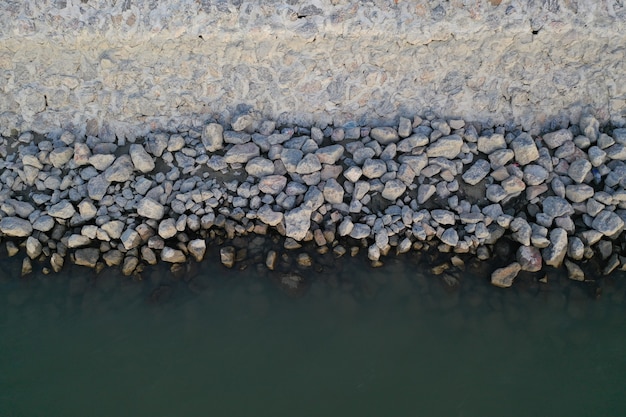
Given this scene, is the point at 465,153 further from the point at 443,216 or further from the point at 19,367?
the point at 19,367

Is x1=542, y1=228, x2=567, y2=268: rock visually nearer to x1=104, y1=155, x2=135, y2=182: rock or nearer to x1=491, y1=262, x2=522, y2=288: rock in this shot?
x1=491, y1=262, x2=522, y2=288: rock

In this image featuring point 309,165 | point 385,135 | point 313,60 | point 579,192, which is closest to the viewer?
point 579,192

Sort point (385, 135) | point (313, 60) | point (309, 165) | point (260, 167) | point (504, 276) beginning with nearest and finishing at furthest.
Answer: point (504, 276) < point (309, 165) < point (260, 167) < point (385, 135) < point (313, 60)

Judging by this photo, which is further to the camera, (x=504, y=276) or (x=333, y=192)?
(x=333, y=192)

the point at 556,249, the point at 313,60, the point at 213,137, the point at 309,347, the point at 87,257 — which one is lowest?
the point at 309,347

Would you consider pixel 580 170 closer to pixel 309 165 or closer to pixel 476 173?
pixel 476 173

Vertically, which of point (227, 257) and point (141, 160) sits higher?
point (141, 160)

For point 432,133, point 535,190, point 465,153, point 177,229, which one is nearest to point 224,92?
point 177,229

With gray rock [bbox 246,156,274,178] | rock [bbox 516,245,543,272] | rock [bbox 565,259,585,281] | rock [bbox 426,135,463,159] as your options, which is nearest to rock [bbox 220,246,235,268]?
gray rock [bbox 246,156,274,178]

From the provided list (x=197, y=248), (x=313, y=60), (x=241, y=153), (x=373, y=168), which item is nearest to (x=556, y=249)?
(x=373, y=168)
